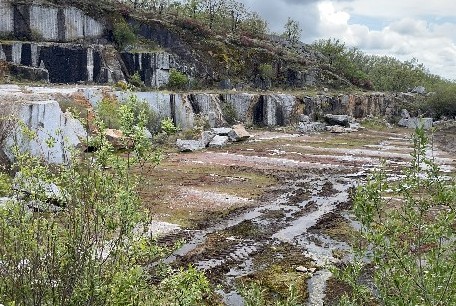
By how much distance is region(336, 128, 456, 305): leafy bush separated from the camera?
22.9 ft

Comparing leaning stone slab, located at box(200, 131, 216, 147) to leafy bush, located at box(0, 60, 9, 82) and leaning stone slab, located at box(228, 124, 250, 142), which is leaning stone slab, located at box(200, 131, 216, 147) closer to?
leaning stone slab, located at box(228, 124, 250, 142)

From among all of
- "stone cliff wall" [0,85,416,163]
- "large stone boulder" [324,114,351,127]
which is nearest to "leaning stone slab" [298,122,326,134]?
"stone cliff wall" [0,85,416,163]

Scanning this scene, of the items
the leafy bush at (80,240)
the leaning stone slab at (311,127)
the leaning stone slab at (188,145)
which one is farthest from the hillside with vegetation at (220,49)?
the leafy bush at (80,240)

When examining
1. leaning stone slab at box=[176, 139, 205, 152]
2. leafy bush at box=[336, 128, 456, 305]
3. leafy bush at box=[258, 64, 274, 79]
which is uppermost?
leafy bush at box=[258, 64, 274, 79]

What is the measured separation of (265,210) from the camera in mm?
31234

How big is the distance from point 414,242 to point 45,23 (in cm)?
7885

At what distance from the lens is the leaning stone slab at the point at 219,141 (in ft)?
190

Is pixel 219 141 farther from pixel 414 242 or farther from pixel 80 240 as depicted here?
pixel 414 242

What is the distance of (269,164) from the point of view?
156 feet

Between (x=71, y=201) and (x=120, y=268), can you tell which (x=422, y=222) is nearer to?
(x=120, y=268)

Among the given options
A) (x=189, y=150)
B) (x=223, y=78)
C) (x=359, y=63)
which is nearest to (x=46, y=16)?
(x=223, y=78)

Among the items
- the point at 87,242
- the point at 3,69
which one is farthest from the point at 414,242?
the point at 3,69

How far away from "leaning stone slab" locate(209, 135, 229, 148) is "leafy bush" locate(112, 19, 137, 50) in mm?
31636

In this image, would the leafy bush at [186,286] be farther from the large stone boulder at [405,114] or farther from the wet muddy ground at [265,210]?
the large stone boulder at [405,114]
